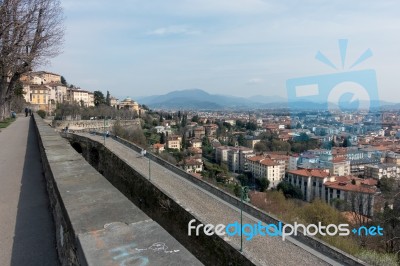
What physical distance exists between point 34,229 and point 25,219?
0.35 metres

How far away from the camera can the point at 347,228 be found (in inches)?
659

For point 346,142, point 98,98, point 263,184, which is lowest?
point 263,184

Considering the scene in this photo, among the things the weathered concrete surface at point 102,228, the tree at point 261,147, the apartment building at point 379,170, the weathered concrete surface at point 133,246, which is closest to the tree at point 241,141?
the tree at point 261,147

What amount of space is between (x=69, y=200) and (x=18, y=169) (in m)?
4.26

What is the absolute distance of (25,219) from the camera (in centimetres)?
341

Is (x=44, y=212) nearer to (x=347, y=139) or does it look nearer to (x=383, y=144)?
(x=347, y=139)

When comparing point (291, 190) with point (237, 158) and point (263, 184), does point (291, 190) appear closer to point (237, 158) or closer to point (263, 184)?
point (263, 184)

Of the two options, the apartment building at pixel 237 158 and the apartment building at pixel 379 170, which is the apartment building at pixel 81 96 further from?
the apartment building at pixel 379 170

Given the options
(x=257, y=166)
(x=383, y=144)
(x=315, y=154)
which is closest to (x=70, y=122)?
(x=257, y=166)

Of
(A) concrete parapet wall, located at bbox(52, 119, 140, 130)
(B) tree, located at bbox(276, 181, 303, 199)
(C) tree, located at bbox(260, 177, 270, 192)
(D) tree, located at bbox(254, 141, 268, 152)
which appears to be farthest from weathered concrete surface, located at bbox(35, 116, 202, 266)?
(D) tree, located at bbox(254, 141, 268, 152)

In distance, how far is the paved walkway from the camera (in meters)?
2.63

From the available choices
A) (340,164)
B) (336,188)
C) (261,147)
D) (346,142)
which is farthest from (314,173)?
(261,147)

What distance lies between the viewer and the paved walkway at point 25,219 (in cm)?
263

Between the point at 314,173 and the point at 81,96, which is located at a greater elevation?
the point at 81,96
